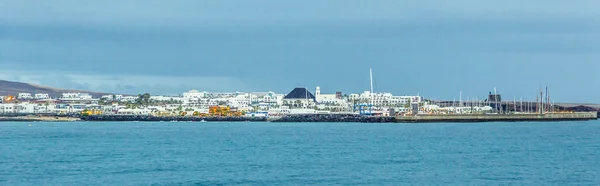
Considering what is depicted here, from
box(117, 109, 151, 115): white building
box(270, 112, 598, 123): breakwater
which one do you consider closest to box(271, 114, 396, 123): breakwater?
box(270, 112, 598, 123): breakwater

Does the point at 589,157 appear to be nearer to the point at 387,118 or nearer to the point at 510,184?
the point at 510,184

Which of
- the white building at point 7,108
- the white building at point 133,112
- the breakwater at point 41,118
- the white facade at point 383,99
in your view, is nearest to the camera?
the breakwater at point 41,118

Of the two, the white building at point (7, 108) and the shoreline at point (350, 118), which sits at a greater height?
the white building at point (7, 108)

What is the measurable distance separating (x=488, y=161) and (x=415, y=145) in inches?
495

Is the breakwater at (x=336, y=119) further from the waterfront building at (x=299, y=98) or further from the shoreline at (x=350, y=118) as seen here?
the waterfront building at (x=299, y=98)

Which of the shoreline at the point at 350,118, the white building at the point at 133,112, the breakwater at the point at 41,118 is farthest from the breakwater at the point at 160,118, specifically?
the white building at the point at 133,112

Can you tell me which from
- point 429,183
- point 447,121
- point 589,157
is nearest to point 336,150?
point 589,157

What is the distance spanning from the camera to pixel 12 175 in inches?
1352

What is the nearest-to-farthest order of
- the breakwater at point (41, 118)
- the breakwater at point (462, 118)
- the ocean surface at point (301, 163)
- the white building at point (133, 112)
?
the ocean surface at point (301, 163) → the breakwater at point (462, 118) → the breakwater at point (41, 118) → the white building at point (133, 112)

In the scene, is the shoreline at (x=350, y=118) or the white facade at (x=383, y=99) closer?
the shoreline at (x=350, y=118)

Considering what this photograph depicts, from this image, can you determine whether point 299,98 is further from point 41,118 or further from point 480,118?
point 480,118

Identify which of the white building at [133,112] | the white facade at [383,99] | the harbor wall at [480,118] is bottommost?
the harbor wall at [480,118]

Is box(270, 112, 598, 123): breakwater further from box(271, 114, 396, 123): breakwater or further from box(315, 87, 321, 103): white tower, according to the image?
box(315, 87, 321, 103): white tower

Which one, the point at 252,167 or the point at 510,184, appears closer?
the point at 510,184
